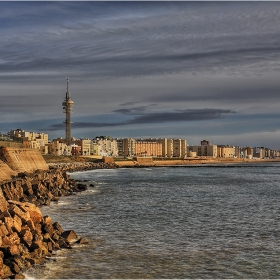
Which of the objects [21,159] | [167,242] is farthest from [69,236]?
[21,159]

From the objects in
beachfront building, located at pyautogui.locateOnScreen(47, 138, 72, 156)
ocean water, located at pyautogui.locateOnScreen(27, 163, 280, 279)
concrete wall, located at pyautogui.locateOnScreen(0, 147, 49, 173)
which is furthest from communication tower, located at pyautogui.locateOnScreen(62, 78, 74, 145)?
ocean water, located at pyautogui.locateOnScreen(27, 163, 280, 279)

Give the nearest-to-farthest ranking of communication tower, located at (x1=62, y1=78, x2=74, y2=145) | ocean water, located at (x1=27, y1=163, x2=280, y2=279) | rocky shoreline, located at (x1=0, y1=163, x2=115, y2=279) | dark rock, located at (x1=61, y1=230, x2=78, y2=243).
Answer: rocky shoreline, located at (x1=0, y1=163, x2=115, y2=279) → ocean water, located at (x1=27, y1=163, x2=280, y2=279) → dark rock, located at (x1=61, y1=230, x2=78, y2=243) → communication tower, located at (x1=62, y1=78, x2=74, y2=145)

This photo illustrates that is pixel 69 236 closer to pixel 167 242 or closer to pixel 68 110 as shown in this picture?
pixel 167 242

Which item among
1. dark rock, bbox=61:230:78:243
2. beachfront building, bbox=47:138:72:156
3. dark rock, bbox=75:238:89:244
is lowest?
dark rock, bbox=75:238:89:244

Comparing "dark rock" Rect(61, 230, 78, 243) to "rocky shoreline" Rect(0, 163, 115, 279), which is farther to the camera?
"dark rock" Rect(61, 230, 78, 243)

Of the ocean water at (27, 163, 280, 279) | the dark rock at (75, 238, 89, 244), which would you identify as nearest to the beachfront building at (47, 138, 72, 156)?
the ocean water at (27, 163, 280, 279)

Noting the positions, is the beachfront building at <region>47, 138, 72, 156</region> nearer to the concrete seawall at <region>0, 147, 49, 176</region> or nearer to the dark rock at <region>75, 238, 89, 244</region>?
the concrete seawall at <region>0, 147, 49, 176</region>

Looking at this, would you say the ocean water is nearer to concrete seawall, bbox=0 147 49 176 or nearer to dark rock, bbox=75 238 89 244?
dark rock, bbox=75 238 89 244

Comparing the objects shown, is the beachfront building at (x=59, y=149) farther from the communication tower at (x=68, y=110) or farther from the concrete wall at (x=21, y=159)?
the concrete wall at (x=21, y=159)

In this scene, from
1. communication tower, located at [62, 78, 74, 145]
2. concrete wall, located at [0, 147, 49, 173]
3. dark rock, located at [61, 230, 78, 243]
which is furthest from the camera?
communication tower, located at [62, 78, 74, 145]

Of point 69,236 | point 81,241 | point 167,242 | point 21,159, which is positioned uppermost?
point 21,159

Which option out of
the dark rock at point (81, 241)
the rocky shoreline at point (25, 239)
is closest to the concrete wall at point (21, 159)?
the rocky shoreline at point (25, 239)

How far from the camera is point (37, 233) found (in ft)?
53.8

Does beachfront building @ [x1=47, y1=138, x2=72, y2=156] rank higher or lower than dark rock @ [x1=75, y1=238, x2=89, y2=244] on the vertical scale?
higher
